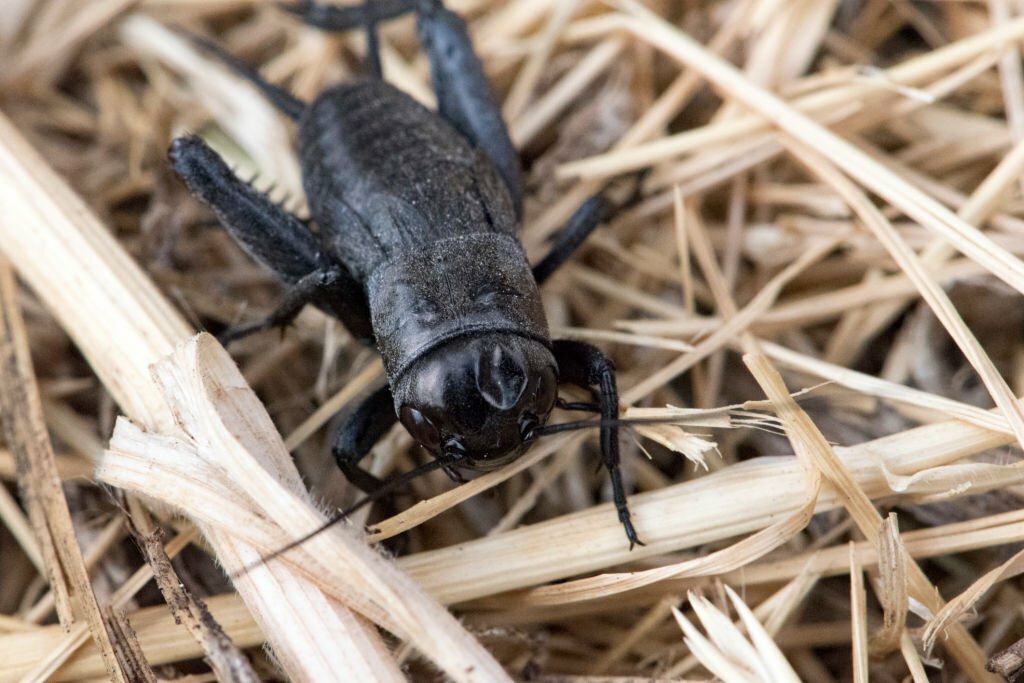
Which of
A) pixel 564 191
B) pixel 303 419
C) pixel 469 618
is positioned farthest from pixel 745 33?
pixel 469 618

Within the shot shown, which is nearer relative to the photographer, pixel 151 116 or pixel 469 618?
pixel 469 618

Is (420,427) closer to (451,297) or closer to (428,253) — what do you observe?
(451,297)

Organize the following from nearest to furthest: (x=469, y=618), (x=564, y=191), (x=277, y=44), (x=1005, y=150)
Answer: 1. (x=469, y=618)
2. (x=1005, y=150)
3. (x=564, y=191)
4. (x=277, y=44)

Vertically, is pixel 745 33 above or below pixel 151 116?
below

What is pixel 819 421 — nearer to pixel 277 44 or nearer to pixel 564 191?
pixel 564 191

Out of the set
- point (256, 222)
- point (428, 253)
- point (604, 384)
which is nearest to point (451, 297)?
point (428, 253)

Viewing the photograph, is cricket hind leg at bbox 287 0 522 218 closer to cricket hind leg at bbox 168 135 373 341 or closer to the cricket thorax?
the cricket thorax
